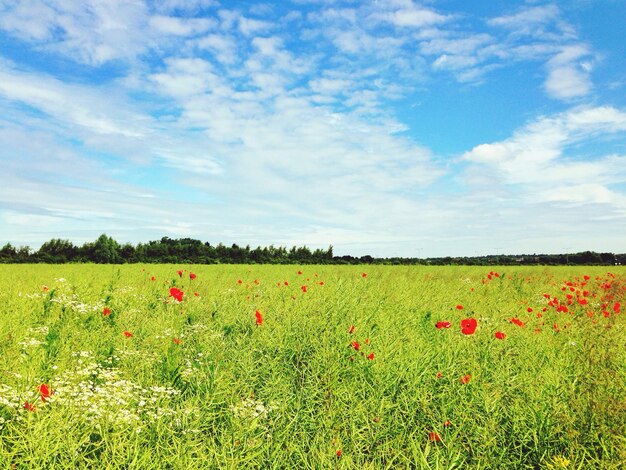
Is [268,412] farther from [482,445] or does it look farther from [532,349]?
[532,349]

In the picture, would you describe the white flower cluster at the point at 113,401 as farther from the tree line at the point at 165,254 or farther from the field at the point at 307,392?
the tree line at the point at 165,254

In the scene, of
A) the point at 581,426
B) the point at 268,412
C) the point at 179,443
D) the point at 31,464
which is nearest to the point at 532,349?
the point at 581,426

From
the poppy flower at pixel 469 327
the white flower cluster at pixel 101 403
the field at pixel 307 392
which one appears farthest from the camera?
the poppy flower at pixel 469 327

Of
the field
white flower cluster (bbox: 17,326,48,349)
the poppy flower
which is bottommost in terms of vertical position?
the field

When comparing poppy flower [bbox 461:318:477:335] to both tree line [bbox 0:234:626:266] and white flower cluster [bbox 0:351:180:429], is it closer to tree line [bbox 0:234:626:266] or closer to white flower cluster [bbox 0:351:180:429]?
white flower cluster [bbox 0:351:180:429]

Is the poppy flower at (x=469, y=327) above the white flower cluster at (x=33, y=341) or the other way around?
above

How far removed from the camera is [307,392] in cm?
441

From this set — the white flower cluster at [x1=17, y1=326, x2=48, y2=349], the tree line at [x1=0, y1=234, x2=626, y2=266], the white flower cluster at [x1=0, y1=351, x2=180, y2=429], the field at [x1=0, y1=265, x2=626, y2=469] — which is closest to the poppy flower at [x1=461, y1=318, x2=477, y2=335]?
the field at [x1=0, y1=265, x2=626, y2=469]

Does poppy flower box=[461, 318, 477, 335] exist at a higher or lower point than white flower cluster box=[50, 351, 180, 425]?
higher

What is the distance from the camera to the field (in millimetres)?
3309

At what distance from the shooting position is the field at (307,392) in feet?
10.9

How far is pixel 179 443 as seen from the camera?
3152 mm

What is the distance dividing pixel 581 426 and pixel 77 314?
7575 mm

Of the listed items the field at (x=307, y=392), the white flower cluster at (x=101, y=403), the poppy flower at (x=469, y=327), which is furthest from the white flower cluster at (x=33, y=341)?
the poppy flower at (x=469, y=327)
